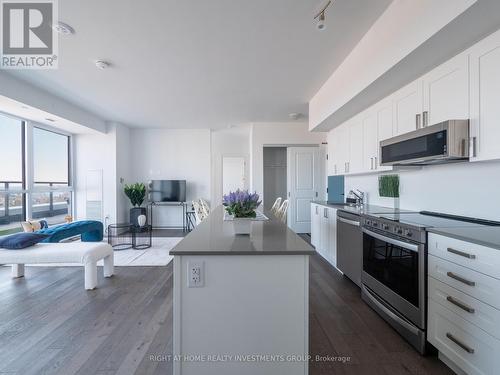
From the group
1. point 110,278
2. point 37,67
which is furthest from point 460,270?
point 37,67

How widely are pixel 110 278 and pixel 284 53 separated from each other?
3.62 metres

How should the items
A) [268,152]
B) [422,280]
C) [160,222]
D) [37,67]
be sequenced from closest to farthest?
[422,280] → [37,67] → [160,222] → [268,152]

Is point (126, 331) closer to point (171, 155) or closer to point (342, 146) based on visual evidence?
point (342, 146)

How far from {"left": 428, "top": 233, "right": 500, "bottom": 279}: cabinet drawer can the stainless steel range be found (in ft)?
0.31

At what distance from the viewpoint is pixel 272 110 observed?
16.1 ft

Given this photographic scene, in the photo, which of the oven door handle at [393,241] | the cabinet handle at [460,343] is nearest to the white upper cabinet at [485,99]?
the oven door handle at [393,241]

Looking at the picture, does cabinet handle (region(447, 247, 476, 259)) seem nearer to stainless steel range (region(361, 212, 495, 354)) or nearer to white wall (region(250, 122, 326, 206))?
stainless steel range (region(361, 212, 495, 354))

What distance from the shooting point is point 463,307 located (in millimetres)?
1456

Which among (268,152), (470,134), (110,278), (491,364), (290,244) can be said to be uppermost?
(268,152)

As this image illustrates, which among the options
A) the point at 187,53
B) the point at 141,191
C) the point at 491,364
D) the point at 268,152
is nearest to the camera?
the point at 491,364

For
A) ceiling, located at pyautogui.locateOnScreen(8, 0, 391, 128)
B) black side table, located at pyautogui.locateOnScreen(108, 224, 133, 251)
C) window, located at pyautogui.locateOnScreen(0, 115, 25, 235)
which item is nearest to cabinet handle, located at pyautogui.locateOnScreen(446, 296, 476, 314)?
ceiling, located at pyautogui.locateOnScreen(8, 0, 391, 128)

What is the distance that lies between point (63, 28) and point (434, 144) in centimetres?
351

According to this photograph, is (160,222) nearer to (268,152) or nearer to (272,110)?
(268,152)

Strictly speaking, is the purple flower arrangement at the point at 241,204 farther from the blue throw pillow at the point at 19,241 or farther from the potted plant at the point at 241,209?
the blue throw pillow at the point at 19,241
